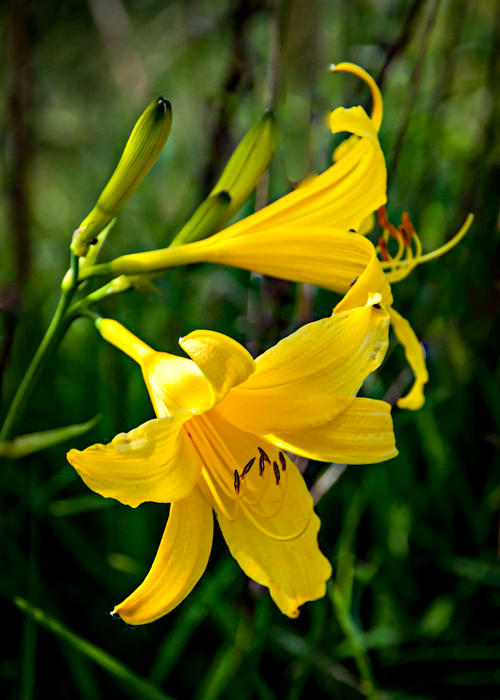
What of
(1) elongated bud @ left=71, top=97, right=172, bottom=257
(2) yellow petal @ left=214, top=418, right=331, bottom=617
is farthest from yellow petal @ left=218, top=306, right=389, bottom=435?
(1) elongated bud @ left=71, top=97, right=172, bottom=257

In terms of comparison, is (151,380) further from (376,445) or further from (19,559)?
(19,559)

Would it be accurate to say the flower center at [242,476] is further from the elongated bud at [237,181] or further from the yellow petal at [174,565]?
the elongated bud at [237,181]

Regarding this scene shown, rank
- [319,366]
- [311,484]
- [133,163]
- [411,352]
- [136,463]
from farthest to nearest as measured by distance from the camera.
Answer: [311,484] → [411,352] → [133,163] → [319,366] → [136,463]

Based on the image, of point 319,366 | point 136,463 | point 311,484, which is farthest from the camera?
point 311,484

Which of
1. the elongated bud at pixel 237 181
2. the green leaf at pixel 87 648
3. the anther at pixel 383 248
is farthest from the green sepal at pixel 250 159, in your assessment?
the green leaf at pixel 87 648

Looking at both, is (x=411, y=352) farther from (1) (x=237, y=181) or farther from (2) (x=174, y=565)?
(2) (x=174, y=565)

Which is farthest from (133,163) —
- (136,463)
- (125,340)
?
(136,463)
